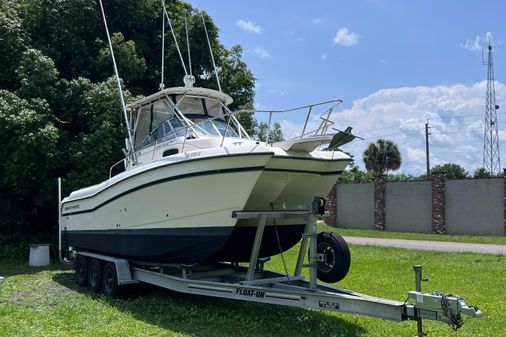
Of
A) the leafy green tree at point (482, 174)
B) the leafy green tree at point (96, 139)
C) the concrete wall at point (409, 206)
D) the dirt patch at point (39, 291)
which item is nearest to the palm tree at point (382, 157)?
the leafy green tree at point (482, 174)

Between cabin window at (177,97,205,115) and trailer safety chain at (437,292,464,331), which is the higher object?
cabin window at (177,97,205,115)

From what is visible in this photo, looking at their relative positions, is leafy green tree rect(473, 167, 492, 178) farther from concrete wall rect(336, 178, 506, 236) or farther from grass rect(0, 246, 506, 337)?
grass rect(0, 246, 506, 337)

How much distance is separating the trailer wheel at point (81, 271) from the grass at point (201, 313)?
0.57ft

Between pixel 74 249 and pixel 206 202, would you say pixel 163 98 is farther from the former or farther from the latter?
pixel 74 249

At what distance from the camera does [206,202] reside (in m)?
6.97

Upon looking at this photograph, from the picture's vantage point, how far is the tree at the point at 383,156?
4712cm

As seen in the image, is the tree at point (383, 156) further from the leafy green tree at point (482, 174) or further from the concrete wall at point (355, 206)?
the concrete wall at point (355, 206)

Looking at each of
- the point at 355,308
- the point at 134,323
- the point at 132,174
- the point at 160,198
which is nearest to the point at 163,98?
the point at 132,174

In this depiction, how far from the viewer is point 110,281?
8.87 m

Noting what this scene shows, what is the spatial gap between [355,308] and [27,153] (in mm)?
9823

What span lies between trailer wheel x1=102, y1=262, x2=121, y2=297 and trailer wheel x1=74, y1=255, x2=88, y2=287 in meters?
1.07

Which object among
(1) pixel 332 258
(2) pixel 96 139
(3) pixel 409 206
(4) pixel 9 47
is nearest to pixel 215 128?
(1) pixel 332 258

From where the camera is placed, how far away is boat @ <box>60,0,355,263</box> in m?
6.73

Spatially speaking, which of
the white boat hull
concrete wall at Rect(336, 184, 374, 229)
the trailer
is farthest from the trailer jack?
concrete wall at Rect(336, 184, 374, 229)
